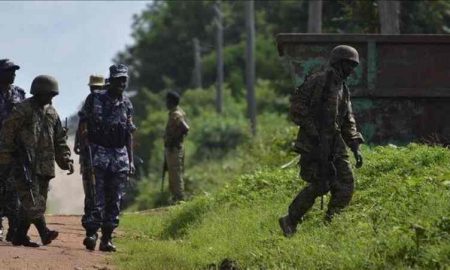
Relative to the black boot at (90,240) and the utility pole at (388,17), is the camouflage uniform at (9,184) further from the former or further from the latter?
the utility pole at (388,17)

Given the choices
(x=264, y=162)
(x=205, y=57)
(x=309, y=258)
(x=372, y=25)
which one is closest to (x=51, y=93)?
(x=309, y=258)

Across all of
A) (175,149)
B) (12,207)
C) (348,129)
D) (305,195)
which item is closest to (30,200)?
(12,207)

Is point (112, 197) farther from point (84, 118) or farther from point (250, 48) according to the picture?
point (250, 48)

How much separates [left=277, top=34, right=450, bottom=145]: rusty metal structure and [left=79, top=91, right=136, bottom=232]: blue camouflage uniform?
12.9ft

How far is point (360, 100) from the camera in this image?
557 inches

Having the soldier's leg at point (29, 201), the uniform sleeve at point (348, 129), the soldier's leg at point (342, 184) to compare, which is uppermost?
the uniform sleeve at point (348, 129)

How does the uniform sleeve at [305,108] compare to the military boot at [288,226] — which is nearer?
the uniform sleeve at [305,108]

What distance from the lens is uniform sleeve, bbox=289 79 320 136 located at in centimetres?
932

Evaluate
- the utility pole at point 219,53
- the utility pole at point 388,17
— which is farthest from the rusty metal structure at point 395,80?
the utility pole at point 219,53

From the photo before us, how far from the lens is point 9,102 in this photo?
11.1 meters

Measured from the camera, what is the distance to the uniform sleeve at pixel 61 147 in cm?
1055

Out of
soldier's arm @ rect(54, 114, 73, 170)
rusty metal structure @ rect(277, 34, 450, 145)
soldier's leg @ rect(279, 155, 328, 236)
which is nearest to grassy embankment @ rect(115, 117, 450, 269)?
soldier's leg @ rect(279, 155, 328, 236)

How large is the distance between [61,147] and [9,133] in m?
0.61

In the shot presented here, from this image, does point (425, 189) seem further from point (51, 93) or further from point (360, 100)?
point (360, 100)
